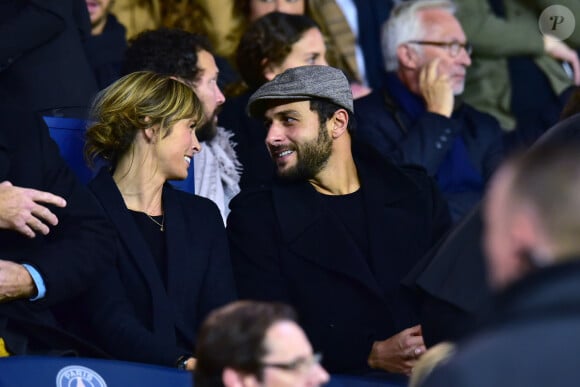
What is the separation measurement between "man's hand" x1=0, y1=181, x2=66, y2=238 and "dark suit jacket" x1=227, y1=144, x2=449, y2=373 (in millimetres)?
936

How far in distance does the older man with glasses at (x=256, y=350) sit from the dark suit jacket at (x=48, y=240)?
72.3 inches

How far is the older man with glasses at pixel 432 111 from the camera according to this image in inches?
259

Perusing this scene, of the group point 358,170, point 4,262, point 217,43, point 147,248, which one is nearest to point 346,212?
point 358,170

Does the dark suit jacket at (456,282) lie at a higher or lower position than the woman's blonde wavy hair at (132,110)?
lower

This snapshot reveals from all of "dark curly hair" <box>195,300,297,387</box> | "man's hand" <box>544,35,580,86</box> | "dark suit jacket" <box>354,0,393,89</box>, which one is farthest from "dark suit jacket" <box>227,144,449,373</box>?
"man's hand" <box>544,35,580,86</box>

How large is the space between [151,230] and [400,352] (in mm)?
1032

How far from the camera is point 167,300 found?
5.00m

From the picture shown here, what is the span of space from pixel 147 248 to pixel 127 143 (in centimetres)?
47

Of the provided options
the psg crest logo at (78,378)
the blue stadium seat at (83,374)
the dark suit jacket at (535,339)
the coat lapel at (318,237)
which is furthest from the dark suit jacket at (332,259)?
the dark suit jacket at (535,339)

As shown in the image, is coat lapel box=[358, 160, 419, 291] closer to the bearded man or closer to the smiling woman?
the bearded man

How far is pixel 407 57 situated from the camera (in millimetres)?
7203

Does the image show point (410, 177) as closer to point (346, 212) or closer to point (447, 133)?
point (346, 212)

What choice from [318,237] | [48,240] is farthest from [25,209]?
[318,237]

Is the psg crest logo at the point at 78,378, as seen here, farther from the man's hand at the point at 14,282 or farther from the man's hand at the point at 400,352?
the man's hand at the point at 400,352
